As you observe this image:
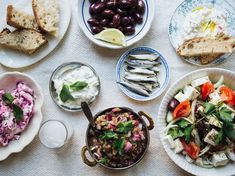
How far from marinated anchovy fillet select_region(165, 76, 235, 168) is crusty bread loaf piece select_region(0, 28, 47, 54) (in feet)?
2.52

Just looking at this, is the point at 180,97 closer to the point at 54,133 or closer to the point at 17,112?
the point at 54,133

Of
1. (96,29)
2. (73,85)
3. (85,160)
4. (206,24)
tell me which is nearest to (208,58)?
(206,24)

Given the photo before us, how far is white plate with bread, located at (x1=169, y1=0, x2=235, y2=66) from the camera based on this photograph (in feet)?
7.71

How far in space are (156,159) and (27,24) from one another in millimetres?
1005

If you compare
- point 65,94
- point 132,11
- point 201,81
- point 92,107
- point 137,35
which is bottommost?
point 92,107

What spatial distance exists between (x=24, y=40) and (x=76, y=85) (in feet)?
1.24

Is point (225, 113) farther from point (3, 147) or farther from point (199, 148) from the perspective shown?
point (3, 147)

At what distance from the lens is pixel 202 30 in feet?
7.82

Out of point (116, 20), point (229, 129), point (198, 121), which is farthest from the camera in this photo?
point (116, 20)

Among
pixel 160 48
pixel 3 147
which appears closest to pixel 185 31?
pixel 160 48

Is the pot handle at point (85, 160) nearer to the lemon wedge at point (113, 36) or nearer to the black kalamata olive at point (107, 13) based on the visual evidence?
the lemon wedge at point (113, 36)

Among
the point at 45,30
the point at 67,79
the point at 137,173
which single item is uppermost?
the point at 45,30

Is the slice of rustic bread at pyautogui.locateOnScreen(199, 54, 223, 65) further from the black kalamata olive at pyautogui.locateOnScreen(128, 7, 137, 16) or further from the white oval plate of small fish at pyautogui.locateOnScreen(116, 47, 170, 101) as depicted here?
the black kalamata olive at pyautogui.locateOnScreen(128, 7, 137, 16)

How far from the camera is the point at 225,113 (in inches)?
84.7
